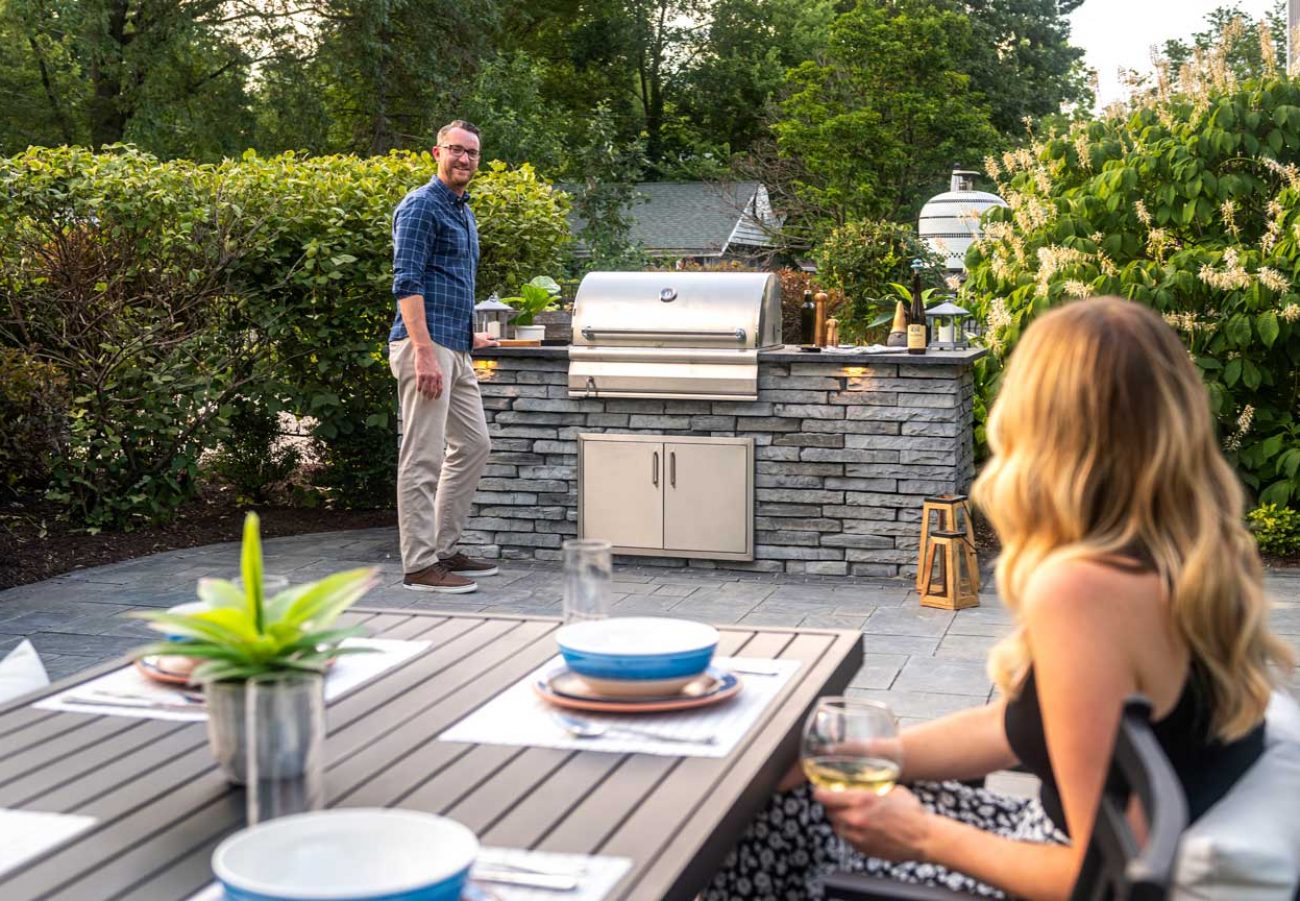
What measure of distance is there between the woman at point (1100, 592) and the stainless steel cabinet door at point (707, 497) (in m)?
4.71

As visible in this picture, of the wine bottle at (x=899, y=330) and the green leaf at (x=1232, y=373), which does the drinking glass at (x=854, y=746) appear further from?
the green leaf at (x=1232, y=373)

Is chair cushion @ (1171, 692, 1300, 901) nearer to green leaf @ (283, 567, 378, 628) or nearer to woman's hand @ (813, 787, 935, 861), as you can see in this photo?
woman's hand @ (813, 787, 935, 861)

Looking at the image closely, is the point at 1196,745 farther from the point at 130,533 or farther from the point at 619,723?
the point at 130,533

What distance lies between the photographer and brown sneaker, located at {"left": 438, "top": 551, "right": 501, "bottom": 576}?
6.49m

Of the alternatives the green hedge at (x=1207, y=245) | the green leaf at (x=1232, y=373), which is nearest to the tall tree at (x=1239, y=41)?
the green hedge at (x=1207, y=245)

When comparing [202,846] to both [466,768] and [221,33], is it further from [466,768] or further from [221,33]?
[221,33]

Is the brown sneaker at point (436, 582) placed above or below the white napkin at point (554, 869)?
below

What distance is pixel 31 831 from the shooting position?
64.1 inches

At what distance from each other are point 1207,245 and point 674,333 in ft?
9.49

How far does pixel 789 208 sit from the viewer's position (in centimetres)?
2509

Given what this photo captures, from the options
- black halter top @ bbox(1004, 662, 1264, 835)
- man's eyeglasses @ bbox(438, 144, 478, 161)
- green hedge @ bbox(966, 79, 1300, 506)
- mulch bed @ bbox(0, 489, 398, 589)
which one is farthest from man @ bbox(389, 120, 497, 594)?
black halter top @ bbox(1004, 662, 1264, 835)

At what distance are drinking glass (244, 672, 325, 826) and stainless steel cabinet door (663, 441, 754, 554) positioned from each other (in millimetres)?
5120

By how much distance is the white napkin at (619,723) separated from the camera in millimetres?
1906

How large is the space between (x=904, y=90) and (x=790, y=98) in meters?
2.04
